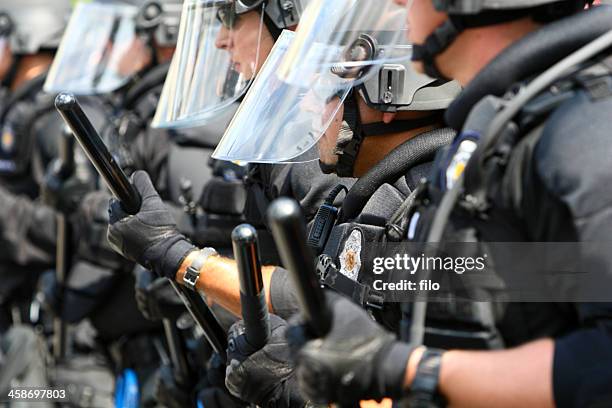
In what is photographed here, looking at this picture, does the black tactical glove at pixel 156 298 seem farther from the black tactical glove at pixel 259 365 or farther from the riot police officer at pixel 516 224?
the riot police officer at pixel 516 224

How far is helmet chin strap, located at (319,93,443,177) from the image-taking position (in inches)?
105

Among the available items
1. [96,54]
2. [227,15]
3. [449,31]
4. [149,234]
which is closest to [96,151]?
[149,234]

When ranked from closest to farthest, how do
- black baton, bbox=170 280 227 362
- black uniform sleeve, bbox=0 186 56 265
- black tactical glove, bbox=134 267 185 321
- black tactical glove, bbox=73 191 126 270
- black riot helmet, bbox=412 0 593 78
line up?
black riot helmet, bbox=412 0 593 78, black baton, bbox=170 280 227 362, black tactical glove, bbox=134 267 185 321, black tactical glove, bbox=73 191 126 270, black uniform sleeve, bbox=0 186 56 265

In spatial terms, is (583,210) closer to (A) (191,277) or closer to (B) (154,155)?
(A) (191,277)

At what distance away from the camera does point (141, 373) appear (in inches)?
193

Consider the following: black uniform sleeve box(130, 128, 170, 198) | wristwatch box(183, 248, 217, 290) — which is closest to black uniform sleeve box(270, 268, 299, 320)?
wristwatch box(183, 248, 217, 290)

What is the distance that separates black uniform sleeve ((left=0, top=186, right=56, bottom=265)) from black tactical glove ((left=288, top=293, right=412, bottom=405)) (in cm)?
426

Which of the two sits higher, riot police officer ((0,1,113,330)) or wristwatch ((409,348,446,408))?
wristwatch ((409,348,446,408))

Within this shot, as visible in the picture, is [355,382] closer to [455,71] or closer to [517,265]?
[517,265]

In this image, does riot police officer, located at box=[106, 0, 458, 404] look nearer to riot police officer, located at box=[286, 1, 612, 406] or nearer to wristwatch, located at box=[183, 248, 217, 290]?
wristwatch, located at box=[183, 248, 217, 290]

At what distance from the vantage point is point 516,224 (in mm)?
1716

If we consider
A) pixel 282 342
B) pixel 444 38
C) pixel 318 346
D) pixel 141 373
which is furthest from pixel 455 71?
pixel 141 373

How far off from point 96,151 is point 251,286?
72 cm

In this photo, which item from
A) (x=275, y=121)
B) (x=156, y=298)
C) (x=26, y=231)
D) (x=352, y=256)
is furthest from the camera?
(x=26, y=231)
